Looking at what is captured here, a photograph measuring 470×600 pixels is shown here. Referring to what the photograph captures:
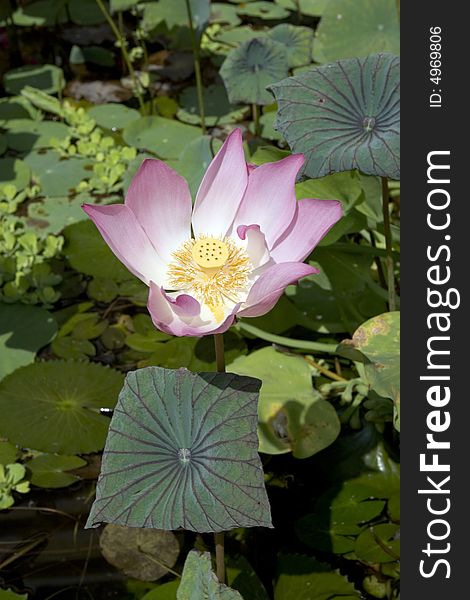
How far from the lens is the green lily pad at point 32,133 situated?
2783mm

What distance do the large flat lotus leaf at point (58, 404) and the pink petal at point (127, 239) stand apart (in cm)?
66

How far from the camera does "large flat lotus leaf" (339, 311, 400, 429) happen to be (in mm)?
1428

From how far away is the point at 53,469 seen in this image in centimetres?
182

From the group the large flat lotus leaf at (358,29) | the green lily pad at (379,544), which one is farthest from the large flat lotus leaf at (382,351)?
the large flat lotus leaf at (358,29)

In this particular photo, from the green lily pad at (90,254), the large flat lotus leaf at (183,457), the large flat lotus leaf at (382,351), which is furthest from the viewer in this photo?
the green lily pad at (90,254)

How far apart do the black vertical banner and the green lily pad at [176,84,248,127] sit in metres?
1.44

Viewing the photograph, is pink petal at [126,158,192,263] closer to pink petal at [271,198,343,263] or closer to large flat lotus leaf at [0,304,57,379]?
pink petal at [271,198,343,263]

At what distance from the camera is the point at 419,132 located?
1464 mm

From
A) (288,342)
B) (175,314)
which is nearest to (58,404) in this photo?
(288,342)

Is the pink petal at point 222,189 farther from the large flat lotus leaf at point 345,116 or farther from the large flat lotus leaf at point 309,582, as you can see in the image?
the large flat lotus leaf at point 309,582

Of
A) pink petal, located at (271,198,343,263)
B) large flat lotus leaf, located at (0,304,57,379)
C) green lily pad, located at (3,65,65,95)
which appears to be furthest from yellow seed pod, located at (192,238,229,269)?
green lily pad, located at (3,65,65,95)

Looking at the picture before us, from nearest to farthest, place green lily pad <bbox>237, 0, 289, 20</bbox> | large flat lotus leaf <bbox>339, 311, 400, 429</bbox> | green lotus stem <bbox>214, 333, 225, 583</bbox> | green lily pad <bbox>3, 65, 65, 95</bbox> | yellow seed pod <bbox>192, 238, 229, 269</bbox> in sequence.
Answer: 1. green lotus stem <bbox>214, 333, 225, 583</bbox>
2. yellow seed pod <bbox>192, 238, 229, 269</bbox>
3. large flat lotus leaf <bbox>339, 311, 400, 429</bbox>
4. green lily pad <bbox>3, 65, 65, 95</bbox>
5. green lily pad <bbox>237, 0, 289, 20</bbox>

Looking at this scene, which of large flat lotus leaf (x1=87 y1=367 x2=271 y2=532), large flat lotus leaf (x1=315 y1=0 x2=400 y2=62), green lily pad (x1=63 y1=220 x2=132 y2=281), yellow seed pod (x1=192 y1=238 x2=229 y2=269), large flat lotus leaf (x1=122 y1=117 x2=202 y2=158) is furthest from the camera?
large flat lotus leaf (x1=122 y1=117 x2=202 y2=158)

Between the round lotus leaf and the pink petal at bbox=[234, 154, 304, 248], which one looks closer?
the pink petal at bbox=[234, 154, 304, 248]
